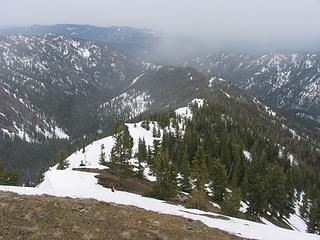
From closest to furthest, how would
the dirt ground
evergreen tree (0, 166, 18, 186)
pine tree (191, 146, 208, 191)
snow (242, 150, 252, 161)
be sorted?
the dirt ground, pine tree (191, 146, 208, 191), evergreen tree (0, 166, 18, 186), snow (242, 150, 252, 161)

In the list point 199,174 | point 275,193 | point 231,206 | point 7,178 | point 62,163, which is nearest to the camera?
point 231,206

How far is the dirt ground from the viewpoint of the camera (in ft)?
78.8

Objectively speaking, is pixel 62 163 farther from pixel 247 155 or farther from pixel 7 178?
pixel 247 155

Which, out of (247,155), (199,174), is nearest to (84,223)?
(199,174)

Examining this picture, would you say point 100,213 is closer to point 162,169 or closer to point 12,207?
point 12,207

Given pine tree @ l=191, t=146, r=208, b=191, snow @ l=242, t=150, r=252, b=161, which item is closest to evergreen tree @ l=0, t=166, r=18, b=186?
pine tree @ l=191, t=146, r=208, b=191

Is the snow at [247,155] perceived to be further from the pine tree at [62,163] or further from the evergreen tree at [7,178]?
the evergreen tree at [7,178]

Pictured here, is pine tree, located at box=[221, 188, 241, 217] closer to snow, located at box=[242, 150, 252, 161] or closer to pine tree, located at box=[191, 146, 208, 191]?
pine tree, located at box=[191, 146, 208, 191]

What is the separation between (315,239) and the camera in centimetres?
3769

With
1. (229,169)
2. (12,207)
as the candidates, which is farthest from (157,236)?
(229,169)

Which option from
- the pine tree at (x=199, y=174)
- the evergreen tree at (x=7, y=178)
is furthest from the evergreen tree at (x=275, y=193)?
the evergreen tree at (x=7, y=178)

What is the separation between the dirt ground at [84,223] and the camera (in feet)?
78.8

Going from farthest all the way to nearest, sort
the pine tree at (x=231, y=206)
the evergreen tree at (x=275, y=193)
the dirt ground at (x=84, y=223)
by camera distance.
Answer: the evergreen tree at (x=275, y=193) < the pine tree at (x=231, y=206) < the dirt ground at (x=84, y=223)

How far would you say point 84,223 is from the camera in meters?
26.7
